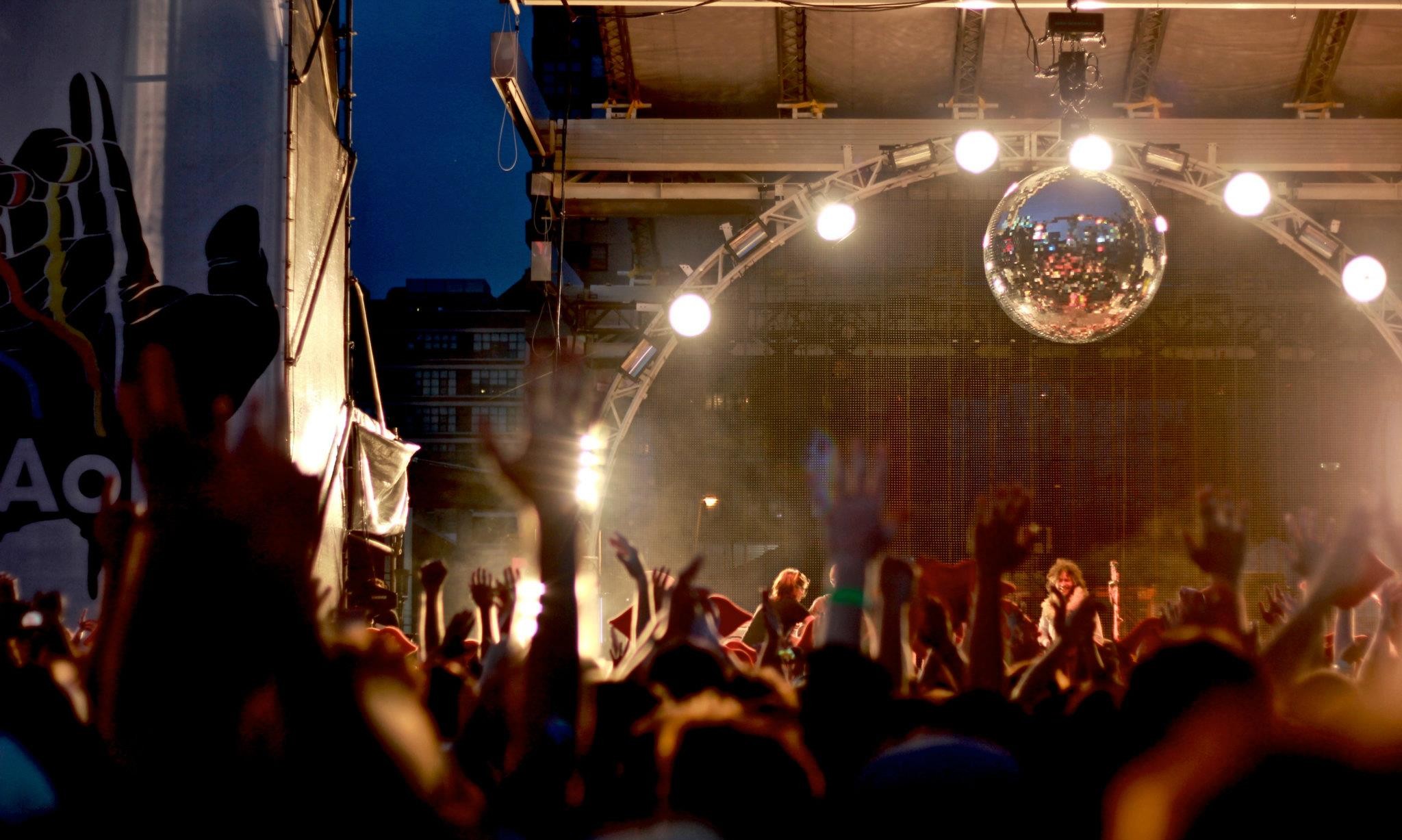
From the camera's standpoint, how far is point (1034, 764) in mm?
1640

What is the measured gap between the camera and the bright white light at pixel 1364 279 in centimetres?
967

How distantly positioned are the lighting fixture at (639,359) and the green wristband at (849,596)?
8.02 meters

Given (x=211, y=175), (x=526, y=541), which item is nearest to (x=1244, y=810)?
(x=526, y=541)

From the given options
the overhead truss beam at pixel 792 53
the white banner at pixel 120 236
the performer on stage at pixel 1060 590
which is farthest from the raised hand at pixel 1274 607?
the overhead truss beam at pixel 792 53

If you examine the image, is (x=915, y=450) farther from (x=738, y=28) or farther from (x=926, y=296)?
(x=738, y=28)

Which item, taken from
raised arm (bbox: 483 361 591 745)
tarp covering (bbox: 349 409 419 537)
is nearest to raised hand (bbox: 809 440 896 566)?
raised arm (bbox: 483 361 591 745)

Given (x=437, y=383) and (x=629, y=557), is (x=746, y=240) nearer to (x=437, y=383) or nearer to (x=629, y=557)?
(x=629, y=557)

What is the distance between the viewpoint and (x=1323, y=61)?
11320 millimetres

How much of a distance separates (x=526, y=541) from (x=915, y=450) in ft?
31.7

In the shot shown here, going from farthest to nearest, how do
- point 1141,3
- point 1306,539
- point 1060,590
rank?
point 1141,3 → point 1060,590 → point 1306,539

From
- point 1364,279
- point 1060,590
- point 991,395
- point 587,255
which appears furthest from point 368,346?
point 1364,279

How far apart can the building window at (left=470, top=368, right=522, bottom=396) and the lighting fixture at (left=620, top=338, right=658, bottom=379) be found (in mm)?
52154

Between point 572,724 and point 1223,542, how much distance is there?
49.1 inches

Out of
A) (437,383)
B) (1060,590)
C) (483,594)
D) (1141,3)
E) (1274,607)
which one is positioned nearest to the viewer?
(483,594)
